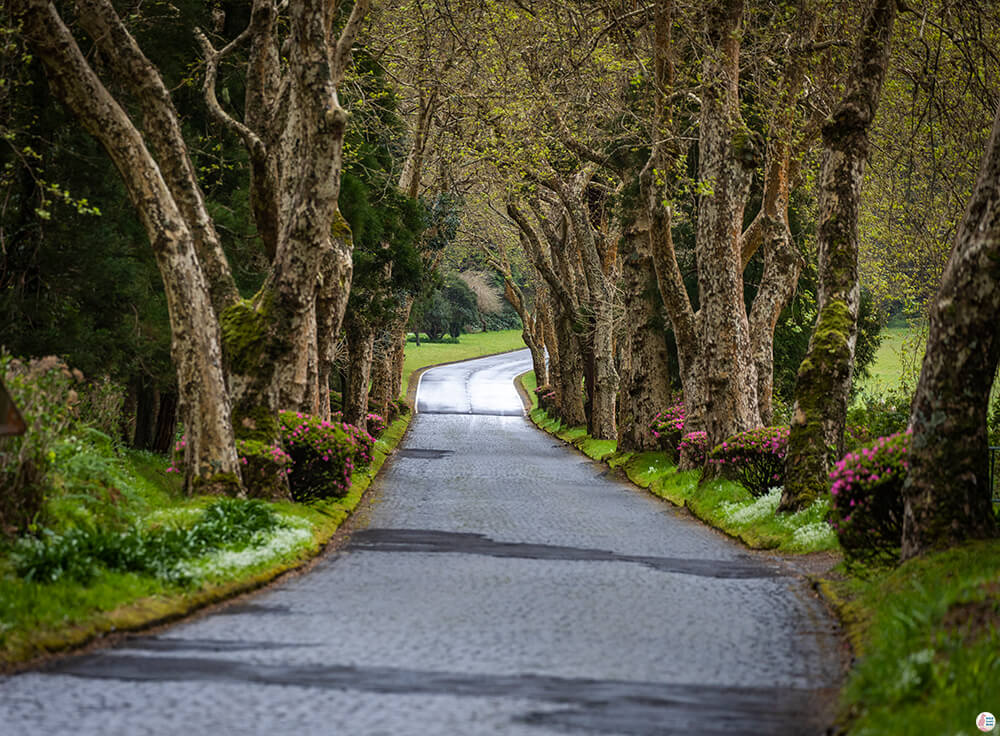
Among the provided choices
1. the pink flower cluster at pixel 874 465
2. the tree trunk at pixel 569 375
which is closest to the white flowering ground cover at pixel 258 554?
the pink flower cluster at pixel 874 465

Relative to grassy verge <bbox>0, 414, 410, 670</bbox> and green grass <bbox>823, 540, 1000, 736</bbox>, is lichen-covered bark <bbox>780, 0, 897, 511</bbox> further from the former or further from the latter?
green grass <bbox>823, 540, 1000, 736</bbox>

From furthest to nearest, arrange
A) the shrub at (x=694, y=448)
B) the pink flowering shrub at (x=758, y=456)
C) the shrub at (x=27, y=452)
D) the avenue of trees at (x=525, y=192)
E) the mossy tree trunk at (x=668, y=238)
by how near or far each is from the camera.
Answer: the shrub at (x=694, y=448) → the mossy tree trunk at (x=668, y=238) → the pink flowering shrub at (x=758, y=456) → the avenue of trees at (x=525, y=192) → the shrub at (x=27, y=452)

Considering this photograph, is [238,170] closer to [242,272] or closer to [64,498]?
[242,272]

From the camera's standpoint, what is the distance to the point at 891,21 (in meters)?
15.7

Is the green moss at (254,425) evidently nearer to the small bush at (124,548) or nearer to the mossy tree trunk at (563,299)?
the small bush at (124,548)

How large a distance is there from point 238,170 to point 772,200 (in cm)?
1121

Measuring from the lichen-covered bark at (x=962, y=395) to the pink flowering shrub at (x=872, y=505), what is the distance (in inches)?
38.8

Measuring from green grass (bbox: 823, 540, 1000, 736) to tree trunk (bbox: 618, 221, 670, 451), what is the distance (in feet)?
68.3

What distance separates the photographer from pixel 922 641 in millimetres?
7082

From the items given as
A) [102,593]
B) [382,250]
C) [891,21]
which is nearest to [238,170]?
[382,250]

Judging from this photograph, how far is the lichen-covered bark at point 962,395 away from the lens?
996 cm

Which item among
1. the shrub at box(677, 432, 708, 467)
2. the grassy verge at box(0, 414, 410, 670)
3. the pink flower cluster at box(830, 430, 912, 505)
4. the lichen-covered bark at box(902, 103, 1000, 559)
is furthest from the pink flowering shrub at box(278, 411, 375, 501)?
the lichen-covered bark at box(902, 103, 1000, 559)

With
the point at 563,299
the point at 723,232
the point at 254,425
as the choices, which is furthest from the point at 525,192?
the point at 254,425

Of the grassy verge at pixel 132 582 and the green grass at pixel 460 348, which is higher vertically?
the green grass at pixel 460 348
